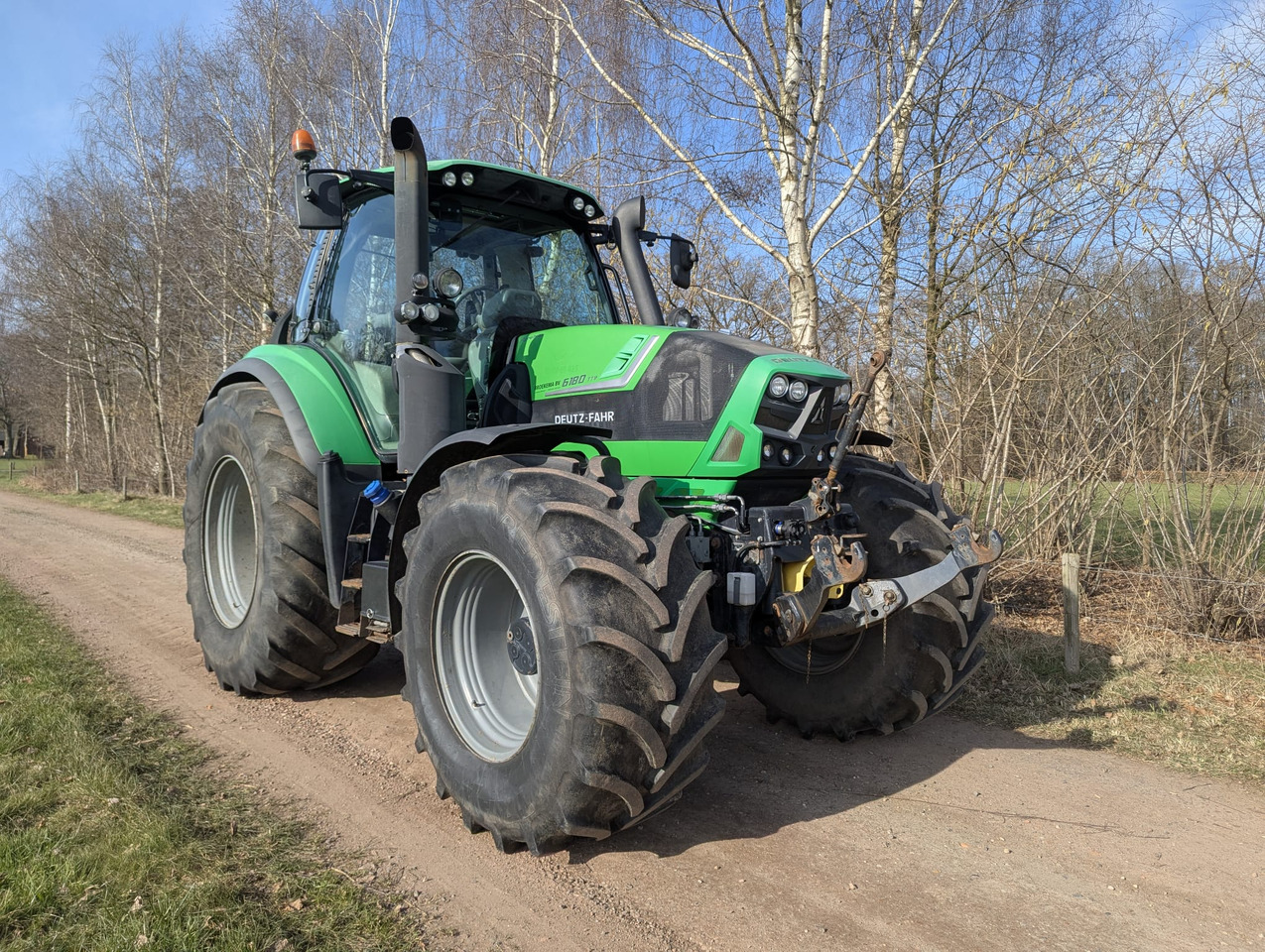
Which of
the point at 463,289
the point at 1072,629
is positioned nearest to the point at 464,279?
the point at 463,289

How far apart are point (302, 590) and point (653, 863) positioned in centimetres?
227

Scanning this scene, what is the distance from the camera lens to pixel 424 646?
11.3ft

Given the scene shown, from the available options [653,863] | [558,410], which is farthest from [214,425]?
[653,863]

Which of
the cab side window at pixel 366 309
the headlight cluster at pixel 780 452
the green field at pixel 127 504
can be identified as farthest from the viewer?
the green field at pixel 127 504

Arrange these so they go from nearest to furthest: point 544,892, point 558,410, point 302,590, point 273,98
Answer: point 544,892
point 558,410
point 302,590
point 273,98

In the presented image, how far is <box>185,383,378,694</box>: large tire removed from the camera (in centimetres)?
438

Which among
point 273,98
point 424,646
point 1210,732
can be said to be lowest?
point 1210,732

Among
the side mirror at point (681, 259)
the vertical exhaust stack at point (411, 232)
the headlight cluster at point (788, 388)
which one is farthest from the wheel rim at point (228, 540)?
the headlight cluster at point (788, 388)

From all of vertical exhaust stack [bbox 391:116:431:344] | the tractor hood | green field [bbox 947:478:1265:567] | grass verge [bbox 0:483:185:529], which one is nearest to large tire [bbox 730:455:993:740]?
the tractor hood

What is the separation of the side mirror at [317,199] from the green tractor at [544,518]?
0.04ft

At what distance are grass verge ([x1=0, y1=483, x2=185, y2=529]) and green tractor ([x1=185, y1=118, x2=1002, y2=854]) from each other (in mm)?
10177

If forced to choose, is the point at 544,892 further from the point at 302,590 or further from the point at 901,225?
the point at 901,225

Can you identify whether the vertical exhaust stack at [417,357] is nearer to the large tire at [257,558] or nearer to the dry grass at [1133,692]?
the large tire at [257,558]

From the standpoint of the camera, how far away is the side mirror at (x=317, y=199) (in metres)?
4.39
